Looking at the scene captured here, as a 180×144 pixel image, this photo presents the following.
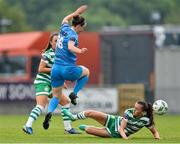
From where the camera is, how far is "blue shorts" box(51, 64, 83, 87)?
19.5 m

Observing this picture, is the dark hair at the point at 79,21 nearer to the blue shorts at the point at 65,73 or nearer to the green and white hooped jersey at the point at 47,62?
the blue shorts at the point at 65,73

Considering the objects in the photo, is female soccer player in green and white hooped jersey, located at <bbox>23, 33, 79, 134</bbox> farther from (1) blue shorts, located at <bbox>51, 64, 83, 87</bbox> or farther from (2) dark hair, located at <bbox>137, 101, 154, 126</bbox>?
(2) dark hair, located at <bbox>137, 101, 154, 126</bbox>

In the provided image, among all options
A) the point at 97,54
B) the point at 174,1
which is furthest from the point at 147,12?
the point at 97,54

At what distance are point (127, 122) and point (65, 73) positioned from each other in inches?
61.7

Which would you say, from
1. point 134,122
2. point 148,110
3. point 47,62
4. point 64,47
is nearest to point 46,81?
point 47,62

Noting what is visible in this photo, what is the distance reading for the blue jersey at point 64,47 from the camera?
19.3m

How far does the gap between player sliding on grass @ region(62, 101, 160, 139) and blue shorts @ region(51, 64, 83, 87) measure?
0.79m

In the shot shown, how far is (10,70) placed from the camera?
49.9m

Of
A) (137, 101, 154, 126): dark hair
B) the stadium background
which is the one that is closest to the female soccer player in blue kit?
(137, 101, 154, 126): dark hair

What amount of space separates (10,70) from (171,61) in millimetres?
9444

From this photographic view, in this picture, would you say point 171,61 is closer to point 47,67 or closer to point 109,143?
point 47,67

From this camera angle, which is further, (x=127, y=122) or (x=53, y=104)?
(x=53, y=104)

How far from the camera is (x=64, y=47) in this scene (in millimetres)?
19391

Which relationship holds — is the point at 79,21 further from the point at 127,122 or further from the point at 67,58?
the point at 127,122
